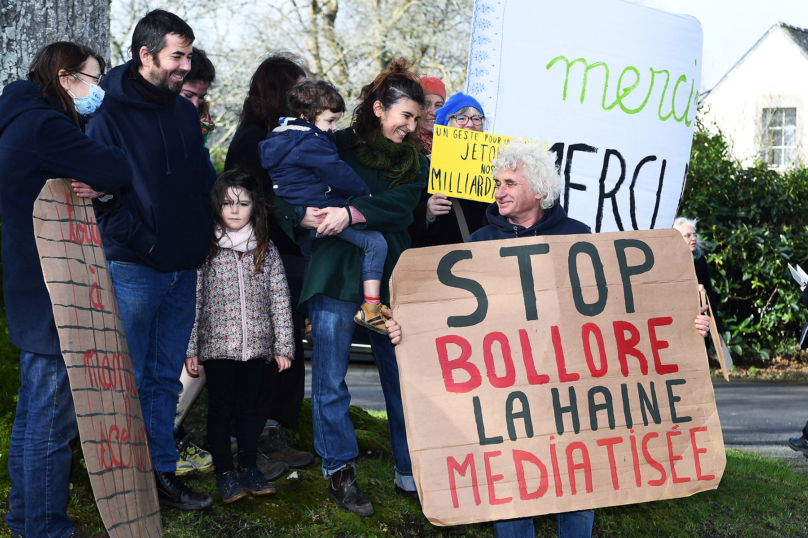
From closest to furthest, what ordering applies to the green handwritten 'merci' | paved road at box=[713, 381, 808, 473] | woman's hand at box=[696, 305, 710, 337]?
woman's hand at box=[696, 305, 710, 337]
the green handwritten 'merci'
paved road at box=[713, 381, 808, 473]

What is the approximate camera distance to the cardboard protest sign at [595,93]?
3.98 m

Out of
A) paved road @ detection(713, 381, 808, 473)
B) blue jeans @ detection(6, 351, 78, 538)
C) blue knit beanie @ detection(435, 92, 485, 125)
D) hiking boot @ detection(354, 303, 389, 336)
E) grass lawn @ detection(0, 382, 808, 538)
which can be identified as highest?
blue knit beanie @ detection(435, 92, 485, 125)

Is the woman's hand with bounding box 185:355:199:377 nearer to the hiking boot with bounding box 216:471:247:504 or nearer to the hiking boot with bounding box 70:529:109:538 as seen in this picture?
the hiking boot with bounding box 216:471:247:504

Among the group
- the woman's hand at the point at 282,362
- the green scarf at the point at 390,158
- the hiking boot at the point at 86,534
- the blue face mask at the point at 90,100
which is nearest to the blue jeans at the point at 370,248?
the green scarf at the point at 390,158

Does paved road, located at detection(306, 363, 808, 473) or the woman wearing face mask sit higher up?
the woman wearing face mask

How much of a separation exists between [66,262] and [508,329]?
1.65m

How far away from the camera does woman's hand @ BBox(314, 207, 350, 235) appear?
3.44 m

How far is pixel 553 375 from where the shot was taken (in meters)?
3.04

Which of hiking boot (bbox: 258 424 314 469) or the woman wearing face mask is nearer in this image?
the woman wearing face mask

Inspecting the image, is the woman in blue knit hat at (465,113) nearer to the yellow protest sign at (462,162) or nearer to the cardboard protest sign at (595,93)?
the cardboard protest sign at (595,93)

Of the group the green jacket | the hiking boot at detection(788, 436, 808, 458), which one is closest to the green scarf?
the green jacket

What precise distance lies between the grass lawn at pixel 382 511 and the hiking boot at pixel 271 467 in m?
0.04

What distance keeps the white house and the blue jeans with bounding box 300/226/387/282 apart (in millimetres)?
22565

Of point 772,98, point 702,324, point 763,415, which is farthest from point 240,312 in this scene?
point 772,98
